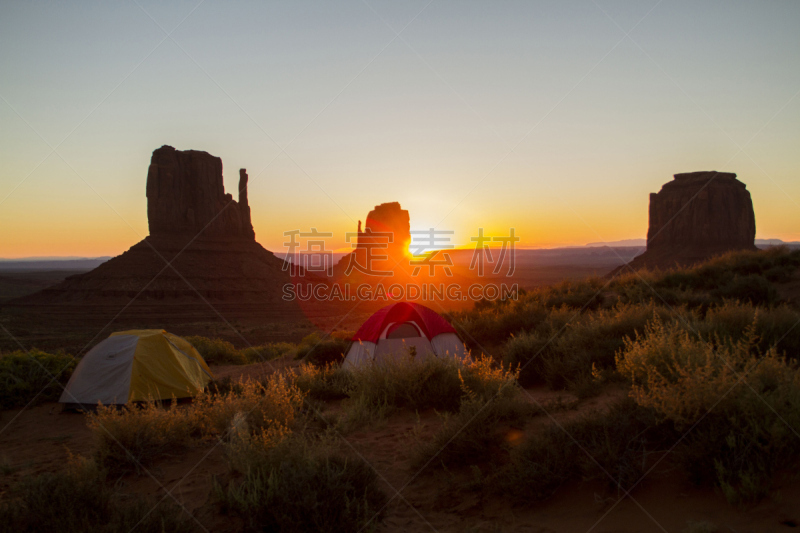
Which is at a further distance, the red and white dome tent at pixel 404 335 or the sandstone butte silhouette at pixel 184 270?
the sandstone butte silhouette at pixel 184 270

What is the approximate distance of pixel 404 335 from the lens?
1204cm

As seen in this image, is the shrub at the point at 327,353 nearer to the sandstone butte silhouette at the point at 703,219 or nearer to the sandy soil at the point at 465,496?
the sandy soil at the point at 465,496

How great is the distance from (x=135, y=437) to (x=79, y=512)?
2.18 meters

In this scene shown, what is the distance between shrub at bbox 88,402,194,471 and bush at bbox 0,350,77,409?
6405 millimetres

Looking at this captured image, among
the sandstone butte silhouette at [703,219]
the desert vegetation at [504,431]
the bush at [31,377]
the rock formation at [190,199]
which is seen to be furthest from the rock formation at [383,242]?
the desert vegetation at [504,431]

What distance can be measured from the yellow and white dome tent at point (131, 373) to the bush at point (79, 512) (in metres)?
5.13

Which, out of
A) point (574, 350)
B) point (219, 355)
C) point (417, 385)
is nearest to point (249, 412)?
point (417, 385)

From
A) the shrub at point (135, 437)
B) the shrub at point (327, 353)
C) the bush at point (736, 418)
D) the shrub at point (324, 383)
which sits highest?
the bush at point (736, 418)

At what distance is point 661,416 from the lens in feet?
15.5

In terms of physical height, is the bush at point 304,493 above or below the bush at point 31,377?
above

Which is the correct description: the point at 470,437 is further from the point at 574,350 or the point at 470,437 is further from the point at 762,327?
the point at 762,327

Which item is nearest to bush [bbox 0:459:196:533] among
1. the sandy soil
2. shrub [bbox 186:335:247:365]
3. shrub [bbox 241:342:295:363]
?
the sandy soil

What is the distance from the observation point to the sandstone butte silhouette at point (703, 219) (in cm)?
6303

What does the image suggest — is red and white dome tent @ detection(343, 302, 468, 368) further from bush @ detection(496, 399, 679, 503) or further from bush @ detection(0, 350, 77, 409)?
bush @ detection(0, 350, 77, 409)
